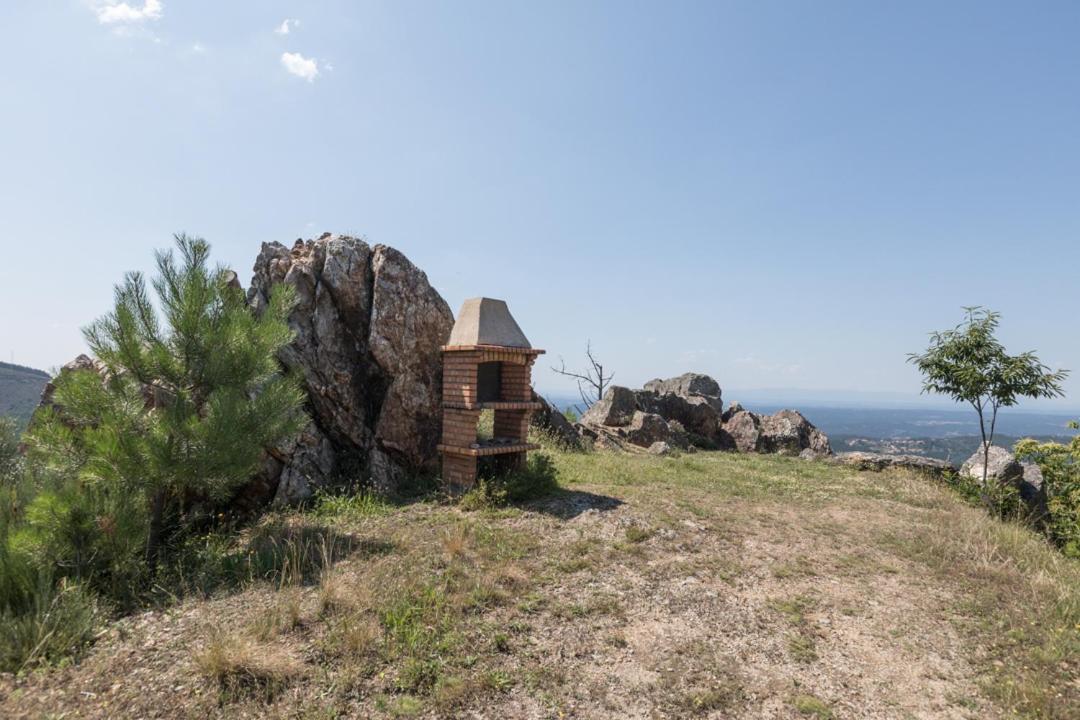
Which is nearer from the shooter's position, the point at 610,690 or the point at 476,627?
the point at 610,690

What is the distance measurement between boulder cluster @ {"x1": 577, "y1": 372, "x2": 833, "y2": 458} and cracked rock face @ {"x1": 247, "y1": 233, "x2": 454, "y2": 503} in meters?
9.59

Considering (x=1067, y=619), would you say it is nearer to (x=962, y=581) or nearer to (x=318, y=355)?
(x=962, y=581)

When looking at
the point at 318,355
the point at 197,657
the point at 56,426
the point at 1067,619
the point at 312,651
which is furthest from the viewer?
the point at 318,355

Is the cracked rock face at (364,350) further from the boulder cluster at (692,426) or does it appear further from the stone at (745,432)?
the stone at (745,432)

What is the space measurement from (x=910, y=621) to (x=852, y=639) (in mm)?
1026

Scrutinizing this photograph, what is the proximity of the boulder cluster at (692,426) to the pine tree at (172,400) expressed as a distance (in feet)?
45.3

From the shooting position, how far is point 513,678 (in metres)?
4.27

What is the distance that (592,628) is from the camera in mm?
5125

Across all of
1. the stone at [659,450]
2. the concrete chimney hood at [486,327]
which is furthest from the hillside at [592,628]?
the stone at [659,450]

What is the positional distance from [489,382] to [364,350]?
118 inches

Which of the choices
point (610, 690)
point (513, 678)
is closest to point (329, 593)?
point (513, 678)

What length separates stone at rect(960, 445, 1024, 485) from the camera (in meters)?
12.4

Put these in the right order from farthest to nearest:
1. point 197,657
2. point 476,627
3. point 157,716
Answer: point 476,627 < point 197,657 < point 157,716

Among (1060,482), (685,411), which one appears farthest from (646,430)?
(1060,482)
